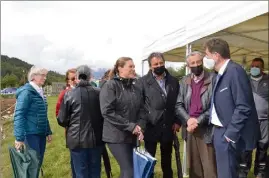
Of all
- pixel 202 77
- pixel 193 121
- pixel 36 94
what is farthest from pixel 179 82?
pixel 36 94

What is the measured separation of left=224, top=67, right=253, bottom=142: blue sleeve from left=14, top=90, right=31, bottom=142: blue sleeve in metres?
2.22

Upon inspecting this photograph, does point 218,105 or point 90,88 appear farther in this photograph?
point 90,88

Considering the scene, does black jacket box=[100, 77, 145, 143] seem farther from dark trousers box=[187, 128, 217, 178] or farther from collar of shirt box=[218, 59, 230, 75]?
collar of shirt box=[218, 59, 230, 75]

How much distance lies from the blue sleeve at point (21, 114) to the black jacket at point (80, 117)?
0.44m

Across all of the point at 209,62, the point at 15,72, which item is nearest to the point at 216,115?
the point at 209,62

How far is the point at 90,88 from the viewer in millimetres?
3750

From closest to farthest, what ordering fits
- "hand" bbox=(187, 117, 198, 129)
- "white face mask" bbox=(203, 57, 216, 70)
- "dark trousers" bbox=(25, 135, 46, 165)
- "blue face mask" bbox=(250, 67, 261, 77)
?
"white face mask" bbox=(203, 57, 216, 70)
"hand" bbox=(187, 117, 198, 129)
"dark trousers" bbox=(25, 135, 46, 165)
"blue face mask" bbox=(250, 67, 261, 77)

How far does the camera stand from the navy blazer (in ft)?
9.47

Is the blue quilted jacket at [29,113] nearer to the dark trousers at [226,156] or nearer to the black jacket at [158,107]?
the black jacket at [158,107]

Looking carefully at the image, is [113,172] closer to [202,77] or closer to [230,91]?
[202,77]

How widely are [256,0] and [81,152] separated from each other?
2.39 metres

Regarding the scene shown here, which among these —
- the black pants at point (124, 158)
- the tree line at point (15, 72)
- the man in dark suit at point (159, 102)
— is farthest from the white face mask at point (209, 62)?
the tree line at point (15, 72)

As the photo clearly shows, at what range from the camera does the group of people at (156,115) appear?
3014mm

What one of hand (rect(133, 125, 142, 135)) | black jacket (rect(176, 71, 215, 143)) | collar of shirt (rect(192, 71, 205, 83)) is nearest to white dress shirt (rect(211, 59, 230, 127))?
black jacket (rect(176, 71, 215, 143))
